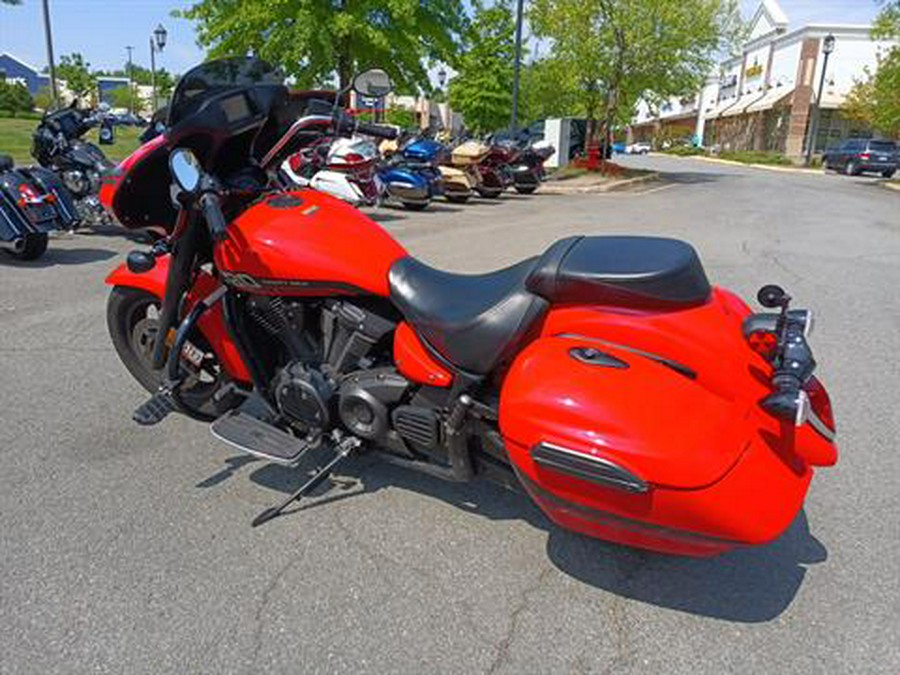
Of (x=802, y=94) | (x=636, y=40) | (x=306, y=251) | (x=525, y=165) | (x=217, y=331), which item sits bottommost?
(x=525, y=165)

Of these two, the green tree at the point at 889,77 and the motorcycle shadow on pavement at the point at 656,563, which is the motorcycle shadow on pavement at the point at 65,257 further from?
the green tree at the point at 889,77

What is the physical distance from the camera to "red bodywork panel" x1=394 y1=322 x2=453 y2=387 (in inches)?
98.0

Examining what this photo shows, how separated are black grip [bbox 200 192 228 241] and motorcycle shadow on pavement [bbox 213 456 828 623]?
1.20m

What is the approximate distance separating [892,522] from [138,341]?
3.67m

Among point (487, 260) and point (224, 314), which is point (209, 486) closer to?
point (224, 314)

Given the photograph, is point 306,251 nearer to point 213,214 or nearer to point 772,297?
point 213,214

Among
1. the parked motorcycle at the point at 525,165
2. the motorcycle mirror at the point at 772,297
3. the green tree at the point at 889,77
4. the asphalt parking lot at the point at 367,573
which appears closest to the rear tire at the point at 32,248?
the asphalt parking lot at the point at 367,573

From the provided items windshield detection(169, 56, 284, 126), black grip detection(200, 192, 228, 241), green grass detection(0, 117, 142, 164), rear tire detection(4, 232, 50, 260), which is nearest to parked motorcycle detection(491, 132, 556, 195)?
green grass detection(0, 117, 142, 164)

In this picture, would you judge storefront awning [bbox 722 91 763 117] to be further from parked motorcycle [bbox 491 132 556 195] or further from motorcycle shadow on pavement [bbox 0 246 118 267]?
motorcycle shadow on pavement [bbox 0 246 118 267]

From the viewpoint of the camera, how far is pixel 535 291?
225cm

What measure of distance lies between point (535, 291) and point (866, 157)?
3405cm

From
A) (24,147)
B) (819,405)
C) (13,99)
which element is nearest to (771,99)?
(24,147)

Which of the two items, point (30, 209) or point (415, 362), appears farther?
point (30, 209)

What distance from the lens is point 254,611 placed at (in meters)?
2.34
